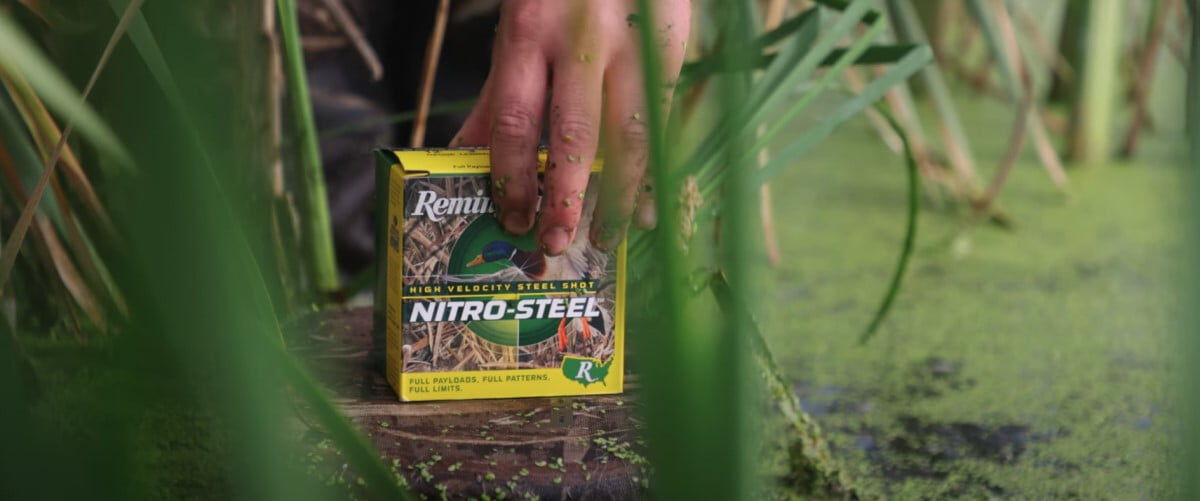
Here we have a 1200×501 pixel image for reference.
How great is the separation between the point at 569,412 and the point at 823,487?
0.26 m

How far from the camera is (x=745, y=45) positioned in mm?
281

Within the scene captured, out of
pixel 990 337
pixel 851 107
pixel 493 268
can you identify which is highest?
pixel 851 107

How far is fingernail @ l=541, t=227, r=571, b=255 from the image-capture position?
733 millimetres

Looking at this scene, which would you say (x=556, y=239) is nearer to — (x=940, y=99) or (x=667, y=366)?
(x=667, y=366)

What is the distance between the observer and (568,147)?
2.29ft

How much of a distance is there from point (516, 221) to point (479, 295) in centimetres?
6

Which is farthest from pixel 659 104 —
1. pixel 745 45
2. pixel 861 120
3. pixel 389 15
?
pixel 861 120

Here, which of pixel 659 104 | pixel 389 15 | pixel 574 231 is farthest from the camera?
pixel 389 15

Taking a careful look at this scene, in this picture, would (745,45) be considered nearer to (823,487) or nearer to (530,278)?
(530,278)

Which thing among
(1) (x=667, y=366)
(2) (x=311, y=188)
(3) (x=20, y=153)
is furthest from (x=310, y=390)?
(2) (x=311, y=188)

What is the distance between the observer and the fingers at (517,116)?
0.72m

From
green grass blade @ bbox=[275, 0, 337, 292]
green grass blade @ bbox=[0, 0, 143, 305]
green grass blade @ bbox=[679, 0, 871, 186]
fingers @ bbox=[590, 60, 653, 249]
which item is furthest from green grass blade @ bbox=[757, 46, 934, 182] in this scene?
green grass blade @ bbox=[0, 0, 143, 305]

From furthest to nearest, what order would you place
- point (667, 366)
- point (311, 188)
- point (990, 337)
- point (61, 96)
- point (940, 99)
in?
point (940, 99), point (990, 337), point (311, 188), point (61, 96), point (667, 366)

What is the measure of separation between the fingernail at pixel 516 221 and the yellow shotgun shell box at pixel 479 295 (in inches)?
0.4
